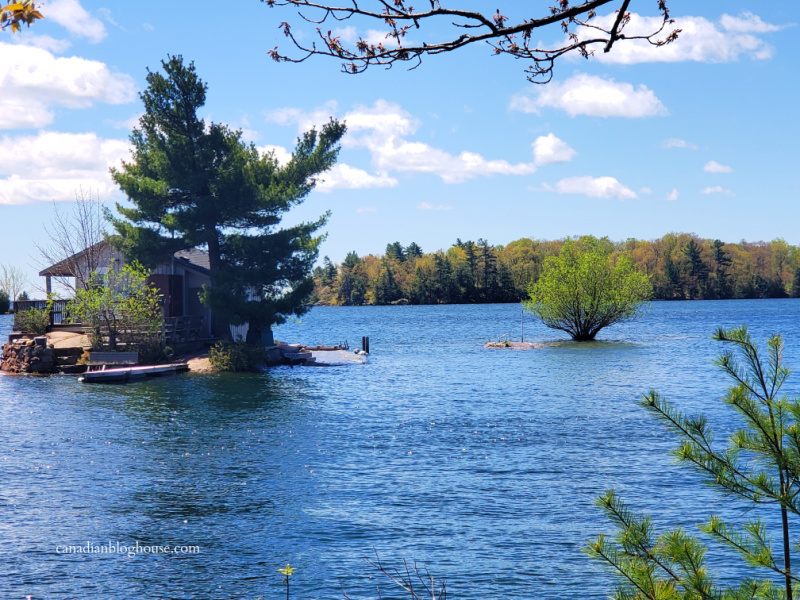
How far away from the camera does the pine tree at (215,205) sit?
41062 mm

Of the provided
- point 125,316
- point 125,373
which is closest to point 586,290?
point 125,316

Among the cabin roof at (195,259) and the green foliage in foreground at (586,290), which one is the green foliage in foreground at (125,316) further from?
the green foliage in foreground at (586,290)

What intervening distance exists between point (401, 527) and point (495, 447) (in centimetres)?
830

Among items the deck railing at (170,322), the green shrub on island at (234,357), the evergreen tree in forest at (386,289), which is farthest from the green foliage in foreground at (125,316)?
the evergreen tree in forest at (386,289)

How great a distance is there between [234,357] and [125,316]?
20.0 ft

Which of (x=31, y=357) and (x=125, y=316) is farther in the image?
(x=125, y=316)

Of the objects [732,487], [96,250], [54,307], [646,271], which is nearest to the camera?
[732,487]

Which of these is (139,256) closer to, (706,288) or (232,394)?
(232,394)

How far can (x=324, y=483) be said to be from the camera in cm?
1830

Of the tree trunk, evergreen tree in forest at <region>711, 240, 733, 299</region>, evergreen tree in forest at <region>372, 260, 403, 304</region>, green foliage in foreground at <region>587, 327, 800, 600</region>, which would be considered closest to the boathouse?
the tree trunk

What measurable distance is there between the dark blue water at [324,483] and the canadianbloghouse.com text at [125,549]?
18cm

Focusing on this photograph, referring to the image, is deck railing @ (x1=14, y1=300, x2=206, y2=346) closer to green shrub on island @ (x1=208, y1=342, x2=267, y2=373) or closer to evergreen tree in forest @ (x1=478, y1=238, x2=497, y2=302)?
green shrub on island @ (x1=208, y1=342, x2=267, y2=373)

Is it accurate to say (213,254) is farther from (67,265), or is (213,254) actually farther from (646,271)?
(646,271)

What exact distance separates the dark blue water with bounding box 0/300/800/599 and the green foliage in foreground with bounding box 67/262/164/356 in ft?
15.6
